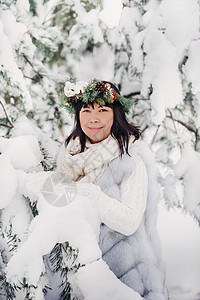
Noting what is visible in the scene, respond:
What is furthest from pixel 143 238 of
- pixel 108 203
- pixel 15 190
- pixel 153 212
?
pixel 15 190

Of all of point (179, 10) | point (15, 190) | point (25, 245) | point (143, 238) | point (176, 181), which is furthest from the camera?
point (176, 181)

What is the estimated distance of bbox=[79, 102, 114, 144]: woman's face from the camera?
134cm

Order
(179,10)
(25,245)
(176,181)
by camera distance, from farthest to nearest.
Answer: (176,181), (179,10), (25,245)

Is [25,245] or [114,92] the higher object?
[114,92]

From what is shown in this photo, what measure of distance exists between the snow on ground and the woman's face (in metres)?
0.68

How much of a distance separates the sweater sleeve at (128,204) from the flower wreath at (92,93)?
0.25m

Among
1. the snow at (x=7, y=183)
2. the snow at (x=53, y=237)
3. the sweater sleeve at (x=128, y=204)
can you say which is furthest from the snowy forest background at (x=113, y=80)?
the sweater sleeve at (x=128, y=204)

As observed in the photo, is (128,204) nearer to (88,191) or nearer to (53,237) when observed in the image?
(88,191)

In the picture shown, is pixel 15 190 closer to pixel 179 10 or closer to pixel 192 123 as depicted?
pixel 179 10

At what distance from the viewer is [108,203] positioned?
112 cm

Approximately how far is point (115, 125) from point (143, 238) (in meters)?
0.44

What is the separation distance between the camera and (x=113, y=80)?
6.18ft

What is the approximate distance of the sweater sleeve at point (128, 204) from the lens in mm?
1123

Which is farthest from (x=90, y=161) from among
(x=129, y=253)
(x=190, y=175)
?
(x=190, y=175)
